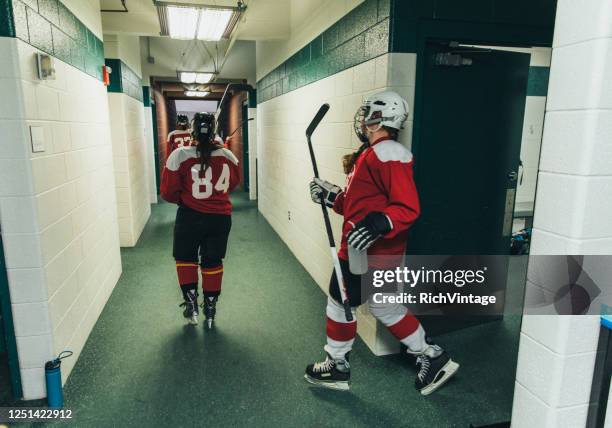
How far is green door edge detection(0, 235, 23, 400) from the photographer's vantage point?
2.00 meters

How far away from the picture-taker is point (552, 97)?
119cm

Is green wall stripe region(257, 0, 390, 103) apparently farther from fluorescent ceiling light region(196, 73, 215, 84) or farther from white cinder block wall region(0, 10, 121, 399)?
fluorescent ceiling light region(196, 73, 215, 84)

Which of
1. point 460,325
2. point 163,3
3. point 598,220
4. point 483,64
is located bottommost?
point 460,325

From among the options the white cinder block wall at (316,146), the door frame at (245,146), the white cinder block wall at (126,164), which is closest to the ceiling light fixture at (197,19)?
the white cinder block wall at (316,146)

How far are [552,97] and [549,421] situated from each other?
37.3 inches

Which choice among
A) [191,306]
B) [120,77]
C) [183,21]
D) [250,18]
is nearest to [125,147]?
[120,77]

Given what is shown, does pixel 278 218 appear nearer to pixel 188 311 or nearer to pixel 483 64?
pixel 188 311

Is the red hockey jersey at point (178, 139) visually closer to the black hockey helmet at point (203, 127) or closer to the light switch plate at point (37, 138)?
the black hockey helmet at point (203, 127)

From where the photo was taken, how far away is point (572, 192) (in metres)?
1.13

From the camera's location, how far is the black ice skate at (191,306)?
3.01m

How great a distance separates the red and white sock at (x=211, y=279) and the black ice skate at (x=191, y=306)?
0.29 feet

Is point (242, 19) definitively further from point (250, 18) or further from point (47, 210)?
point (47, 210)

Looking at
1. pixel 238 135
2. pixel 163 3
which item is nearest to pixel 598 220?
pixel 163 3

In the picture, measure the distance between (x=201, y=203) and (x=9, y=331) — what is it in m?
1.24
